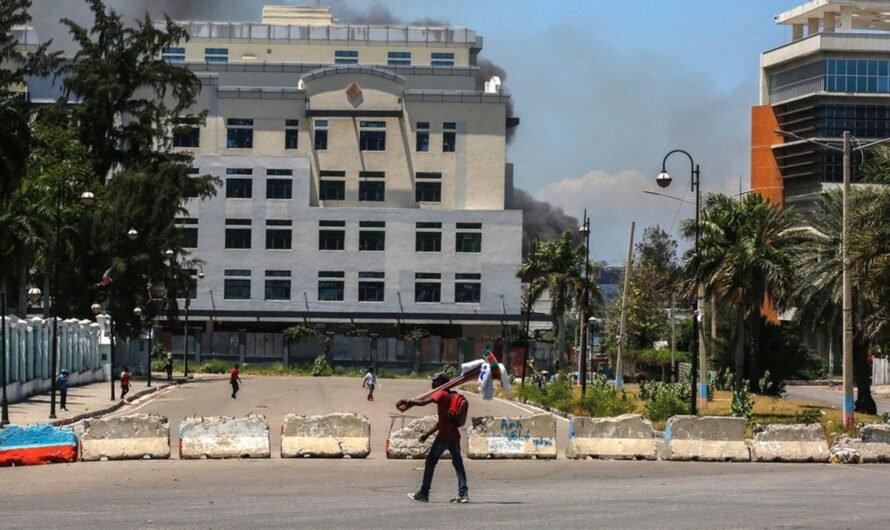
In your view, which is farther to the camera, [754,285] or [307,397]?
[307,397]

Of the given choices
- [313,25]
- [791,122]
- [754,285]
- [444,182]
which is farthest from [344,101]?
[754,285]

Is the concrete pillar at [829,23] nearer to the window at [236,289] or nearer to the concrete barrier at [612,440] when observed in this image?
the window at [236,289]

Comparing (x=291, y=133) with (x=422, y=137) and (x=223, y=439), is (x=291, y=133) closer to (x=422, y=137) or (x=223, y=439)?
(x=422, y=137)

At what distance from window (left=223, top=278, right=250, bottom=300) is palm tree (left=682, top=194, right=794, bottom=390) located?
48.8 metres

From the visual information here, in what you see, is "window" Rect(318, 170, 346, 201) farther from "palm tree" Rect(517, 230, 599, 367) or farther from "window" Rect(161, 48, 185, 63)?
"window" Rect(161, 48, 185, 63)

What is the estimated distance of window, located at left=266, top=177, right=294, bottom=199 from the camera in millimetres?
98312

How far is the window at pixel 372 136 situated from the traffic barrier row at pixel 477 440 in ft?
252

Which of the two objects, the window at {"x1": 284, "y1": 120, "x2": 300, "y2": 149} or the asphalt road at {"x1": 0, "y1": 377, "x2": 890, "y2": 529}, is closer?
the asphalt road at {"x1": 0, "y1": 377, "x2": 890, "y2": 529}

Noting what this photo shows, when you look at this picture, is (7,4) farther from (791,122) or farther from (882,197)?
(791,122)

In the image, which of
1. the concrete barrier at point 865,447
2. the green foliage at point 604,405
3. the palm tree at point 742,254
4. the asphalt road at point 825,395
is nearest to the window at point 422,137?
the asphalt road at point 825,395

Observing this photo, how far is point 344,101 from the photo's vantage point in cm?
10212

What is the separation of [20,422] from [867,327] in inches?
1024

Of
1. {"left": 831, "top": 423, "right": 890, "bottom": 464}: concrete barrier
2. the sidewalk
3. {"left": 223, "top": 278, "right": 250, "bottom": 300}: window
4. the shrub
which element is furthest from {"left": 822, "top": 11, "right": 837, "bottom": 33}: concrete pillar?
{"left": 831, "top": 423, "right": 890, "bottom": 464}: concrete barrier

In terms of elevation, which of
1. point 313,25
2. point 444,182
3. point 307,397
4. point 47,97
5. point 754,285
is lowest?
point 307,397
